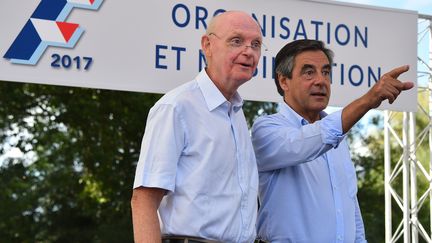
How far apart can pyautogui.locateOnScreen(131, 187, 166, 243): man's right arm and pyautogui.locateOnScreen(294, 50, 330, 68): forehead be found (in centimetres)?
83

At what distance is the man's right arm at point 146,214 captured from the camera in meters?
2.02

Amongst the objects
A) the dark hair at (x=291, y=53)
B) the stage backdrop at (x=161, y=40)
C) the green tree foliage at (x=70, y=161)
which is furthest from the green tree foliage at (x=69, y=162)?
the dark hair at (x=291, y=53)

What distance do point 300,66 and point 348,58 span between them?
266 centimetres

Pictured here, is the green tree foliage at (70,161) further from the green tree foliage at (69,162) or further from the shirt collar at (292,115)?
the shirt collar at (292,115)

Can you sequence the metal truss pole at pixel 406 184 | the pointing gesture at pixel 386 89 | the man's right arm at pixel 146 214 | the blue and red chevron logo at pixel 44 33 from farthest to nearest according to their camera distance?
the metal truss pole at pixel 406 184, the blue and red chevron logo at pixel 44 33, the pointing gesture at pixel 386 89, the man's right arm at pixel 146 214

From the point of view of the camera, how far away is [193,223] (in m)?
2.09

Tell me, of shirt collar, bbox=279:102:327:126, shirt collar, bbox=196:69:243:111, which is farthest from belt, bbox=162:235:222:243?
shirt collar, bbox=279:102:327:126

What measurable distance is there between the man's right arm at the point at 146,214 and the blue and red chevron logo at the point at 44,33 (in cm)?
265

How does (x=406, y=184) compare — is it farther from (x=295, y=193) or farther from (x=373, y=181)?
(x=373, y=181)

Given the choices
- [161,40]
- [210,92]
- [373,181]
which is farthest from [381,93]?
[373,181]

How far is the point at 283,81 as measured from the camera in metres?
2.75

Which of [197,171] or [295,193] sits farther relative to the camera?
[295,193]

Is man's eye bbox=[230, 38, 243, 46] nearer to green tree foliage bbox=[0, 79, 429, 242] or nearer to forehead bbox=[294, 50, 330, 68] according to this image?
forehead bbox=[294, 50, 330, 68]

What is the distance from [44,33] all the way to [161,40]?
725 millimetres
